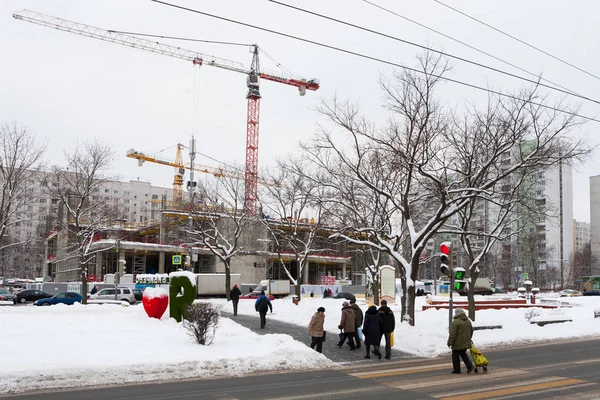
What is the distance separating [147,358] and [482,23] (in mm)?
12612

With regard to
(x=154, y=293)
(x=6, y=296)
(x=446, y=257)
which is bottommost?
(x=6, y=296)

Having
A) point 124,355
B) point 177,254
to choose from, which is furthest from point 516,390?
point 177,254

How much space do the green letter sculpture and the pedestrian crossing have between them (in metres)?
10.4

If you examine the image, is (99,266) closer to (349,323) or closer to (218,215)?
(218,215)

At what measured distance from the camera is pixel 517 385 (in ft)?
36.2

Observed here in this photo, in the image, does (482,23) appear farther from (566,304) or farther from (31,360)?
(566,304)

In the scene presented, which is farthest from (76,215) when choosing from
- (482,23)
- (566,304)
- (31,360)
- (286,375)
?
(566,304)

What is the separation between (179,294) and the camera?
22.5m

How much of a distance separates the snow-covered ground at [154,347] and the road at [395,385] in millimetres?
865

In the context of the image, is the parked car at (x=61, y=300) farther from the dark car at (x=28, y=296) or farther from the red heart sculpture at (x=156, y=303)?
the red heart sculpture at (x=156, y=303)

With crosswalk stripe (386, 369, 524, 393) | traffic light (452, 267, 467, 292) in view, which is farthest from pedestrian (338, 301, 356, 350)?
crosswalk stripe (386, 369, 524, 393)

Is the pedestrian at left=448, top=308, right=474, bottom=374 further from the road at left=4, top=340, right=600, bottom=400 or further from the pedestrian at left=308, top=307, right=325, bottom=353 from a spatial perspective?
the pedestrian at left=308, top=307, right=325, bottom=353

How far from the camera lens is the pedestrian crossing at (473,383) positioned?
33.1ft

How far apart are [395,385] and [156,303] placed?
1472 centimetres
